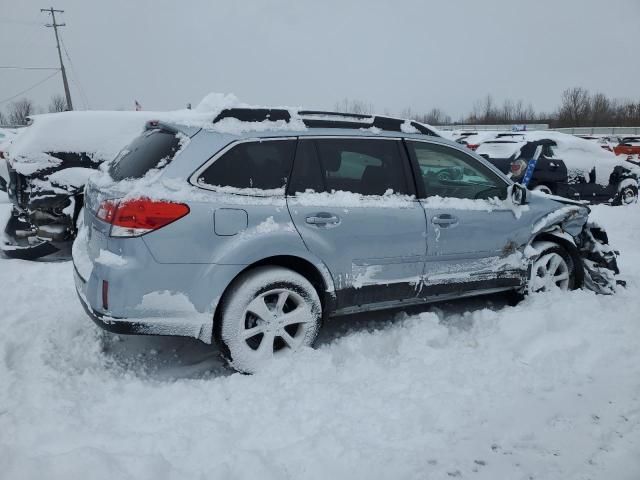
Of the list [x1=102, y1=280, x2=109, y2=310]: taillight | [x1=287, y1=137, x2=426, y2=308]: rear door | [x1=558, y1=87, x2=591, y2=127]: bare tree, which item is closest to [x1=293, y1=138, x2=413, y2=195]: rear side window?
[x1=287, y1=137, x2=426, y2=308]: rear door

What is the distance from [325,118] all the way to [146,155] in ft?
4.33

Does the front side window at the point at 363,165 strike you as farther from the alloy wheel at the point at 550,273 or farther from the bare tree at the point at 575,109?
the bare tree at the point at 575,109

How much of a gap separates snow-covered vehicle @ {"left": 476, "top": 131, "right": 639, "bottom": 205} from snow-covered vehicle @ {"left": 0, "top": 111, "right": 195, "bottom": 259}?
311 inches

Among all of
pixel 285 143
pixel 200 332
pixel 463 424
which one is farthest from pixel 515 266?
pixel 200 332

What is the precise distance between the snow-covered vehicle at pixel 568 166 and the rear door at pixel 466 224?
6.62m

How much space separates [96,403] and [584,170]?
37.3ft

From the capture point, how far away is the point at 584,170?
37.3ft

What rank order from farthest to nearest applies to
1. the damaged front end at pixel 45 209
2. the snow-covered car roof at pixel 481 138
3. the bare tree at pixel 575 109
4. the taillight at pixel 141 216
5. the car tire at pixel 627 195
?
the bare tree at pixel 575 109 < the snow-covered car roof at pixel 481 138 < the car tire at pixel 627 195 < the damaged front end at pixel 45 209 < the taillight at pixel 141 216

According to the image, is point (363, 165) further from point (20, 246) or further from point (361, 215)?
point (20, 246)

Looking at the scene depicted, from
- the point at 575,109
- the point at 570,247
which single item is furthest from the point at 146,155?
the point at 575,109

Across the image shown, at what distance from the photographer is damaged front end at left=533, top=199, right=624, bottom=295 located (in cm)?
470

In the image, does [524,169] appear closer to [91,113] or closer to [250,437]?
[91,113]

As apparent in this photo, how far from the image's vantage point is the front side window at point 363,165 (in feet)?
12.1

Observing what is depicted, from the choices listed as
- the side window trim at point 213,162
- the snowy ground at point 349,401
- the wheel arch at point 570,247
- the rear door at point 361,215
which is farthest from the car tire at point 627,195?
the side window trim at point 213,162
